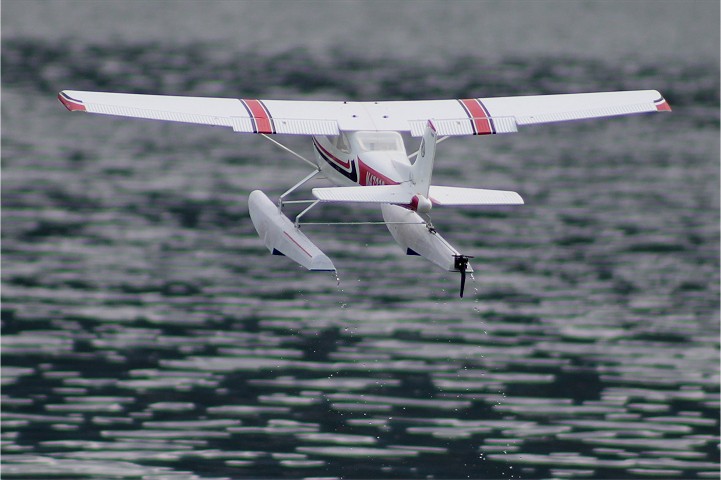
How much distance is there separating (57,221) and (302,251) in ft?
94.7

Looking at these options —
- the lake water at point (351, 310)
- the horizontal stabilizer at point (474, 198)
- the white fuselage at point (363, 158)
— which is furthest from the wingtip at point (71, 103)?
the lake water at point (351, 310)

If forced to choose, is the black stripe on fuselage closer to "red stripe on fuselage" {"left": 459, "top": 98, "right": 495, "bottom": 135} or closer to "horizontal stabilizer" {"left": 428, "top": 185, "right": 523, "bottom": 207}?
"red stripe on fuselage" {"left": 459, "top": 98, "right": 495, "bottom": 135}

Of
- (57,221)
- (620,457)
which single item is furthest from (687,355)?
(57,221)

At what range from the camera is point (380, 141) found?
24.8m

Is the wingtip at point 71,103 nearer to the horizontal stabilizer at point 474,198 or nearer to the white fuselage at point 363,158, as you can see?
the white fuselage at point 363,158

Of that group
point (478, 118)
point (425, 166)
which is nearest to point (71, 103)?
point (425, 166)

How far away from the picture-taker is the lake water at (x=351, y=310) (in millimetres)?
31938

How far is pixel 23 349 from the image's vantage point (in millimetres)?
36812

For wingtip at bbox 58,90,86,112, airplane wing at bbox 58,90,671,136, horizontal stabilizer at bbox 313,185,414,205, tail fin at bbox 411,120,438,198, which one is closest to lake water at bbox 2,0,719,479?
airplane wing at bbox 58,90,671,136

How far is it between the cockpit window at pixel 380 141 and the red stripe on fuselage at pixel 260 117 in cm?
150

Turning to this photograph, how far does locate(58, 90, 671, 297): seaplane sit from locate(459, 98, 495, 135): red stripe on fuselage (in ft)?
0.07

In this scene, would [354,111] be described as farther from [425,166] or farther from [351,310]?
[351,310]

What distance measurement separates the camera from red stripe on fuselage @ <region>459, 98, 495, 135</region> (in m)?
25.2

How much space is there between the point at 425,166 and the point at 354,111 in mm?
3677
